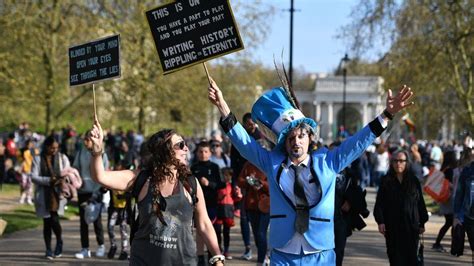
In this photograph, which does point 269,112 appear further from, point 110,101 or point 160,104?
point 110,101

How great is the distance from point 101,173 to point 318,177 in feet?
5.00

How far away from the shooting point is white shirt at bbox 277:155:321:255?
671 centimetres

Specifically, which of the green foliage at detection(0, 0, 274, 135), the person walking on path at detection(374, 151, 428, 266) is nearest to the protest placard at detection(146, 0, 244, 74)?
the person walking on path at detection(374, 151, 428, 266)

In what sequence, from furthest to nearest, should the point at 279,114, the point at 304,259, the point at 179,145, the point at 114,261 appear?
the point at 114,261 → the point at 279,114 → the point at 304,259 → the point at 179,145

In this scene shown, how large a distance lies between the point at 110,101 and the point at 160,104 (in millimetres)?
3092

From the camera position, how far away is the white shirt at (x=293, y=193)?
6715 mm

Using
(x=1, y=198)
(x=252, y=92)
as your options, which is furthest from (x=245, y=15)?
(x=252, y=92)

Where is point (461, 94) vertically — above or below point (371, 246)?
above

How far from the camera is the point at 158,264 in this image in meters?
6.26

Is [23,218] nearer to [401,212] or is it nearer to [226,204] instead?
[226,204]

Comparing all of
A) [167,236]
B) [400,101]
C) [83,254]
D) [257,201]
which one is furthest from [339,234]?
[83,254]

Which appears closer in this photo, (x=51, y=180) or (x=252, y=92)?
(x=51, y=180)

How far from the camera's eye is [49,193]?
1334 cm

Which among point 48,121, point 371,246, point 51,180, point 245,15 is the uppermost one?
point 245,15
